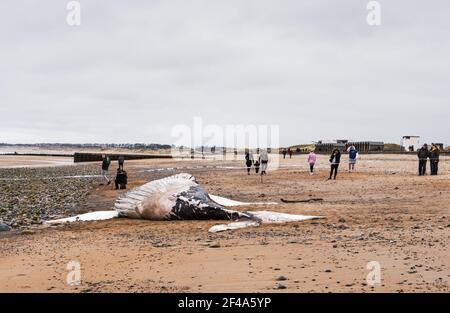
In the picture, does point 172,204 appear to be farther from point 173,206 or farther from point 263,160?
point 263,160

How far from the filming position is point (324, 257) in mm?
6809

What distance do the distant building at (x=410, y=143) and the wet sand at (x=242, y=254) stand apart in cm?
7610

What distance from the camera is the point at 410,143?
8619 cm

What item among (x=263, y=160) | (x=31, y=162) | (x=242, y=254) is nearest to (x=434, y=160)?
(x=263, y=160)

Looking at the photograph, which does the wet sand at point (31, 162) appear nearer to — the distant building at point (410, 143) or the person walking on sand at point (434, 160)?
the person walking on sand at point (434, 160)

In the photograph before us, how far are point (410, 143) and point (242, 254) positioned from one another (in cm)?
8494

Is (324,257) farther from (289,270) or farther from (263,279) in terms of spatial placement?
(263,279)

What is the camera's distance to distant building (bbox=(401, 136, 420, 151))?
84188 millimetres

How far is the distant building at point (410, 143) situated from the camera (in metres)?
84.2

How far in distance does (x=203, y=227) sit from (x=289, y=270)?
4.60 meters

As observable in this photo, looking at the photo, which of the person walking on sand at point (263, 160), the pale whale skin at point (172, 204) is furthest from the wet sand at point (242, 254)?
the person walking on sand at point (263, 160)

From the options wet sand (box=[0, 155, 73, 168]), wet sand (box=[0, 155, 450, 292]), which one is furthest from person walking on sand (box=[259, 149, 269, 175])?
wet sand (box=[0, 155, 73, 168])
